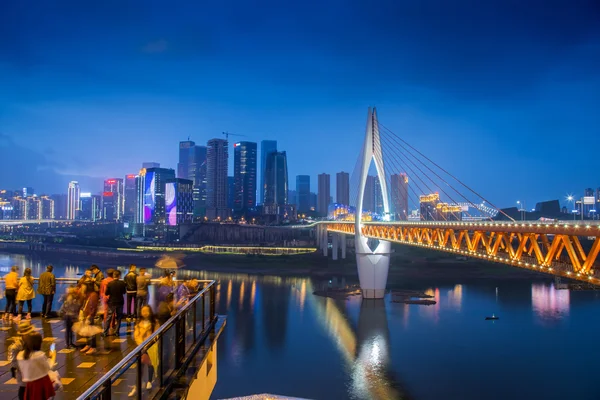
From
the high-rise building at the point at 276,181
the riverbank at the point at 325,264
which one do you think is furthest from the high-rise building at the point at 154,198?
the riverbank at the point at 325,264

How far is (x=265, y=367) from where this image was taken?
23094 millimetres

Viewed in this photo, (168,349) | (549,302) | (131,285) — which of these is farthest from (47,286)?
(549,302)

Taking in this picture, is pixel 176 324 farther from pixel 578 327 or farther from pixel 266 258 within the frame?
pixel 266 258

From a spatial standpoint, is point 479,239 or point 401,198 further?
point 401,198

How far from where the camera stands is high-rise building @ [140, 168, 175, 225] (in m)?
159

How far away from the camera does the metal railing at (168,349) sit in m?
3.57

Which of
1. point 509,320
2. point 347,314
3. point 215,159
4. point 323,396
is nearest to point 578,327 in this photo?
point 509,320

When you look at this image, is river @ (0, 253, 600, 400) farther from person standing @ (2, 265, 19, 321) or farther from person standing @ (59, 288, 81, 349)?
person standing @ (59, 288, 81, 349)

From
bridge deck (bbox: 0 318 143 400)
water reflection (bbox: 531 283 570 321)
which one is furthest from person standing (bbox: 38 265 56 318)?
water reflection (bbox: 531 283 570 321)

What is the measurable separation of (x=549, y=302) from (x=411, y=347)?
63.9 feet

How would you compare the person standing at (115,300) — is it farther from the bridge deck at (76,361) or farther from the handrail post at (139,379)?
the handrail post at (139,379)

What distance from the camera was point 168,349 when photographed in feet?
17.4

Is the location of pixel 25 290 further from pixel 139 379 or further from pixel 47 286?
pixel 139 379

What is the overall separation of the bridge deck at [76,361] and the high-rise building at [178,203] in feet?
467
